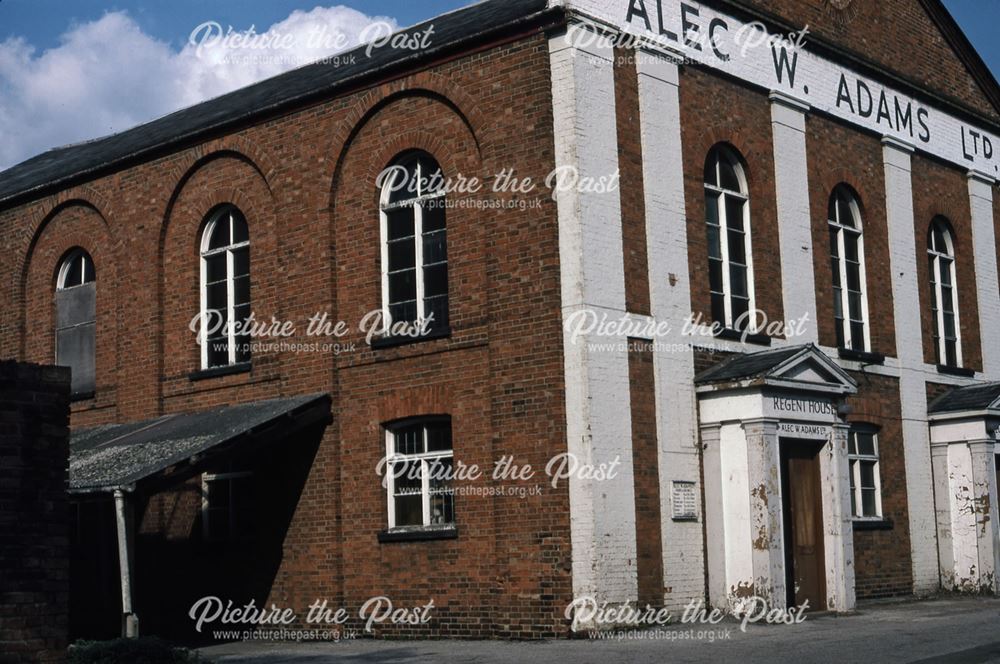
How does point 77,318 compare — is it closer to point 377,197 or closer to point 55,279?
point 55,279

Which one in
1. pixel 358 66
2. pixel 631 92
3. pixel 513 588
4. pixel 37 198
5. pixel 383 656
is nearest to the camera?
pixel 383 656

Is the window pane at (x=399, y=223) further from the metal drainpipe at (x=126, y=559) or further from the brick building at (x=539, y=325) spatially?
the metal drainpipe at (x=126, y=559)

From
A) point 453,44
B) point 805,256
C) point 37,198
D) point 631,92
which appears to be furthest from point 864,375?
point 37,198

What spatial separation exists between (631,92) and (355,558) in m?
7.08

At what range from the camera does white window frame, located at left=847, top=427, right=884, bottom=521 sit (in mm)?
19672

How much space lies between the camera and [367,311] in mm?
17969

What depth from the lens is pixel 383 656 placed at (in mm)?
14445

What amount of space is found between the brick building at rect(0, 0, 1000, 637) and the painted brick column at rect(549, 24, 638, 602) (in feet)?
0.13

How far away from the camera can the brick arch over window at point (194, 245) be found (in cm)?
1950

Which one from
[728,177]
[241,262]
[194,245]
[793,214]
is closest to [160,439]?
[241,262]

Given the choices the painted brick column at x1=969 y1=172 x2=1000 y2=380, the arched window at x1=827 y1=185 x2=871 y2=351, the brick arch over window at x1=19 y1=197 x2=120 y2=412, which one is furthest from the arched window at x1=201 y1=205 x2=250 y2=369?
the painted brick column at x1=969 y1=172 x2=1000 y2=380

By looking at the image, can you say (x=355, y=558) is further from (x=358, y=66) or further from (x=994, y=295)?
(x=994, y=295)

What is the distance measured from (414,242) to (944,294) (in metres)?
10.2

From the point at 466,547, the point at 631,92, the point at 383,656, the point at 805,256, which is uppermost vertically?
the point at 631,92
